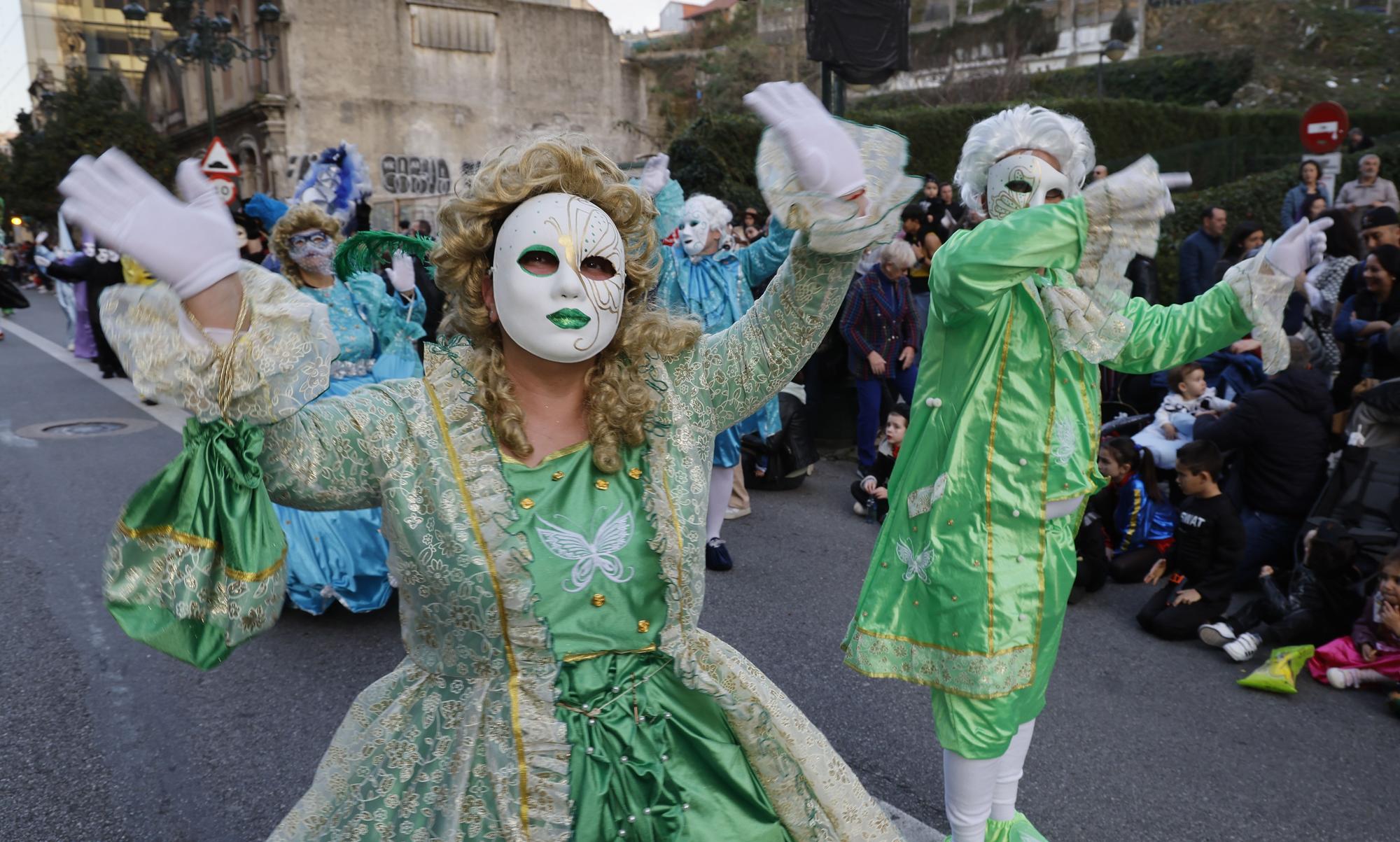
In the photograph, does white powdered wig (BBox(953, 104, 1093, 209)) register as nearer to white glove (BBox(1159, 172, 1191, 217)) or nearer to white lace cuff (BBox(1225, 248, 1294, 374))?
white glove (BBox(1159, 172, 1191, 217))

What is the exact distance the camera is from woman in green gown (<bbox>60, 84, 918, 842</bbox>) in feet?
5.43

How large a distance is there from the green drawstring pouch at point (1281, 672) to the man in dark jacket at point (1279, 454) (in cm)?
86

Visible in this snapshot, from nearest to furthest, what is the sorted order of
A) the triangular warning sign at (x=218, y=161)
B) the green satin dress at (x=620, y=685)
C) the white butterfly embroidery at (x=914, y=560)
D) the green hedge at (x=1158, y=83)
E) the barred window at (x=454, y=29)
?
the green satin dress at (x=620, y=685)
the white butterfly embroidery at (x=914, y=560)
the triangular warning sign at (x=218, y=161)
the barred window at (x=454, y=29)
the green hedge at (x=1158, y=83)

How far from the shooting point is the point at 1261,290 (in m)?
2.49

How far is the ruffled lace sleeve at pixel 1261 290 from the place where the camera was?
8.19 ft

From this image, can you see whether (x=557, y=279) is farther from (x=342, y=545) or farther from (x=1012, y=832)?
(x=342, y=545)

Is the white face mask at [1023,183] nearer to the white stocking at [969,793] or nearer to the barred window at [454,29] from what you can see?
the white stocking at [969,793]

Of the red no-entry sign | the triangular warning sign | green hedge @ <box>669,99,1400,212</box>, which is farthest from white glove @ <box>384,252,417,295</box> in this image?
green hedge @ <box>669,99,1400,212</box>

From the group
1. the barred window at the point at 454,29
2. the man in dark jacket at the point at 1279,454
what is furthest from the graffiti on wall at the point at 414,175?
the man in dark jacket at the point at 1279,454

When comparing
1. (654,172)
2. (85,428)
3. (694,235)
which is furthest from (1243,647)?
(85,428)

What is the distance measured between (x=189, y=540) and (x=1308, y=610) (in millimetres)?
4503

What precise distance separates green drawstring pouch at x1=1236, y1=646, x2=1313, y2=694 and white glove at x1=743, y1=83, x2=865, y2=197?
3395 mm

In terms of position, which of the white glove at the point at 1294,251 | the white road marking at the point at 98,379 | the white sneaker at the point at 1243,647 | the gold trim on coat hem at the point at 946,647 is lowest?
the white road marking at the point at 98,379

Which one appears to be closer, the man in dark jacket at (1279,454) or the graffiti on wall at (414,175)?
the man in dark jacket at (1279,454)
